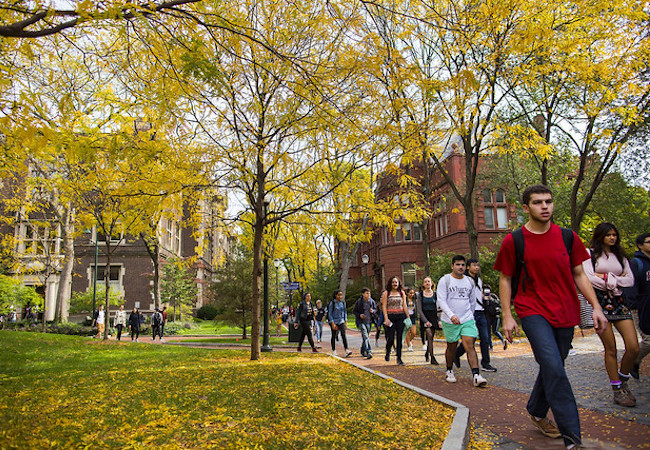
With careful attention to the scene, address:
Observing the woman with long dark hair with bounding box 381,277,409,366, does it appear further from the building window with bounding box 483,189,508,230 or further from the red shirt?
the building window with bounding box 483,189,508,230

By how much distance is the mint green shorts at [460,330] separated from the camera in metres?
7.83

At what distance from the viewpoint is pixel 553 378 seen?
3883mm

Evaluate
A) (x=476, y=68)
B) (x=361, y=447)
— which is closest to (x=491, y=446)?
(x=361, y=447)

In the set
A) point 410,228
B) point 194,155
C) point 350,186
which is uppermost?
point 410,228

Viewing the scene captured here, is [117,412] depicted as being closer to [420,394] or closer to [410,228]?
[420,394]

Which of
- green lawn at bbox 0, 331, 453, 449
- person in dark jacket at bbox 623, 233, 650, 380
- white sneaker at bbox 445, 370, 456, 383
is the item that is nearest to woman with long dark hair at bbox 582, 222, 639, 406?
person in dark jacket at bbox 623, 233, 650, 380

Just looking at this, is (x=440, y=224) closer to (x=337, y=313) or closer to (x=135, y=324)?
(x=135, y=324)

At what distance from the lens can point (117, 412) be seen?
5.01 meters

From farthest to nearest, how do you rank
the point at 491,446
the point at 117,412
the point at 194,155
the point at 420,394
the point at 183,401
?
the point at 194,155, the point at 420,394, the point at 183,401, the point at 117,412, the point at 491,446

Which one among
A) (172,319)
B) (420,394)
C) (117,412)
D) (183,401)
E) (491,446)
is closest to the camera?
(491,446)

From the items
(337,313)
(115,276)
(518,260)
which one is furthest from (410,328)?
(115,276)

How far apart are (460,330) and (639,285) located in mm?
2711

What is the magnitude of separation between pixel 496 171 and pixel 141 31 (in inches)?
997

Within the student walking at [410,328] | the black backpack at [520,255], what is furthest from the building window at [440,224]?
the black backpack at [520,255]
